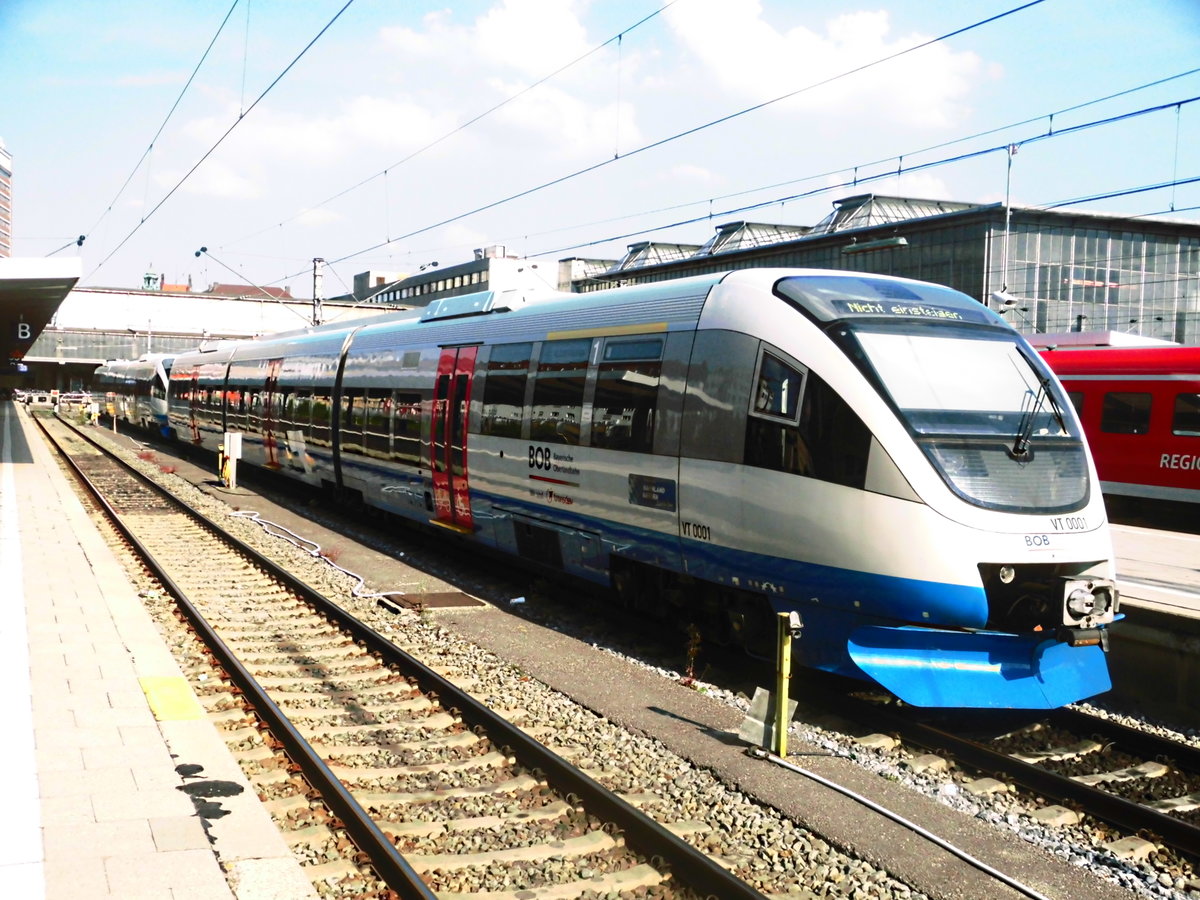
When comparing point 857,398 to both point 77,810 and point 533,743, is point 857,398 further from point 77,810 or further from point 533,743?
point 77,810

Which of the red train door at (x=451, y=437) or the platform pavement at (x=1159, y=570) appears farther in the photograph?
the red train door at (x=451, y=437)

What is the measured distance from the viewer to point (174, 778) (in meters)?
6.19

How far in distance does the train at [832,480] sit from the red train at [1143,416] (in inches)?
399

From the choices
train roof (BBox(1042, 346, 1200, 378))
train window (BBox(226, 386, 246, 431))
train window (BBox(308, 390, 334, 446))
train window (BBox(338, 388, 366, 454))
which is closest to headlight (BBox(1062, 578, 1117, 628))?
train roof (BBox(1042, 346, 1200, 378))

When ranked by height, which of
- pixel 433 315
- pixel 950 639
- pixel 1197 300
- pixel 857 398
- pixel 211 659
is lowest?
pixel 211 659

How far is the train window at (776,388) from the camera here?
308 inches

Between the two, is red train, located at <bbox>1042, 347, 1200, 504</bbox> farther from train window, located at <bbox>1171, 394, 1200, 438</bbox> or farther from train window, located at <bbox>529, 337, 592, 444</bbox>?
train window, located at <bbox>529, 337, 592, 444</bbox>

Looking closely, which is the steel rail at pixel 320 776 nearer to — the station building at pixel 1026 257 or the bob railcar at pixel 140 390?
the bob railcar at pixel 140 390

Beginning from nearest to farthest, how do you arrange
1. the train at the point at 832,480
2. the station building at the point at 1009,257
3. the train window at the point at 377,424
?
the train at the point at 832,480 → the train window at the point at 377,424 → the station building at the point at 1009,257

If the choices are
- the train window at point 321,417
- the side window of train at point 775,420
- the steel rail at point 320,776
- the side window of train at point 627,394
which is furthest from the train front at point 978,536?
the train window at point 321,417

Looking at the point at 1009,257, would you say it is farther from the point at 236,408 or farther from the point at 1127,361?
the point at 236,408

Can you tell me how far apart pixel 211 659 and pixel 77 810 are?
3.82 meters

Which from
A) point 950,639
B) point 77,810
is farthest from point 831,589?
point 77,810

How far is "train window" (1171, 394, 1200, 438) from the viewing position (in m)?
16.8
